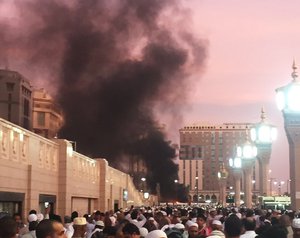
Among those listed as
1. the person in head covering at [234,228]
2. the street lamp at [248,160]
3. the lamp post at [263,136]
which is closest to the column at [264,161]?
the lamp post at [263,136]

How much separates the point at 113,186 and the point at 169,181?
304ft

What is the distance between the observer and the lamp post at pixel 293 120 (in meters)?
22.7

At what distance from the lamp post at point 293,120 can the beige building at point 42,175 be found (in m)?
9.06

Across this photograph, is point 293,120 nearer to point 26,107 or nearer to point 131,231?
point 131,231

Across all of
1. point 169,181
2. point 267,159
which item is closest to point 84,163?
point 267,159

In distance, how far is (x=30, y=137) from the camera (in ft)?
83.3

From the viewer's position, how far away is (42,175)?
27375mm

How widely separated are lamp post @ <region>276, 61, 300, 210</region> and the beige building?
9.06m

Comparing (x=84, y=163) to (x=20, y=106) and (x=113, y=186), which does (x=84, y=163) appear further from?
(x=20, y=106)

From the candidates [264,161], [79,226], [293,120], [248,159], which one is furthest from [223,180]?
[79,226]

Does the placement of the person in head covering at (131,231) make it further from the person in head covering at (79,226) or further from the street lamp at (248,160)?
the street lamp at (248,160)

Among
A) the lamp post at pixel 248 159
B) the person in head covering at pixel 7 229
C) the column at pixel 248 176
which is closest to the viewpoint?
the person in head covering at pixel 7 229

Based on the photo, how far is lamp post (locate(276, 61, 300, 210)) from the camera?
22.7m

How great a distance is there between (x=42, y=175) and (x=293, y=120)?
10.1 m
